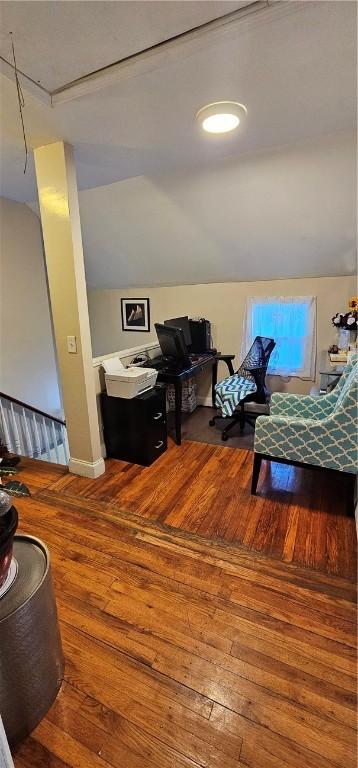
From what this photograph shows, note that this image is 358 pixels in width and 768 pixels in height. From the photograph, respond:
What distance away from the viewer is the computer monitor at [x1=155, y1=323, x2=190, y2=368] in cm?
309

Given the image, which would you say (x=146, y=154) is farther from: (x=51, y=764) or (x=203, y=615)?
(x=51, y=764)

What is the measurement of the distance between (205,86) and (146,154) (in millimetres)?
911

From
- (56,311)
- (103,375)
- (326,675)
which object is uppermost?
(56,311)

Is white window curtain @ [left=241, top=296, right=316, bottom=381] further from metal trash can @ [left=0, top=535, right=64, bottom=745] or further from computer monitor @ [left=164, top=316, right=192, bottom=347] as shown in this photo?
metal trash can @ [left=0, top=535, right=64, bottom=745]

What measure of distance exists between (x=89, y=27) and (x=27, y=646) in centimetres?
233

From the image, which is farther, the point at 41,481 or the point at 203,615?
the point at 41,481

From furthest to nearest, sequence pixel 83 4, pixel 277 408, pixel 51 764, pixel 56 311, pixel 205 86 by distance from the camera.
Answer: pixel 277 408
pixel 56 311
pixel 205 86
pixel 83 4
pixel 51 764

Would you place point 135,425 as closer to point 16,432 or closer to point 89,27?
point 16,432

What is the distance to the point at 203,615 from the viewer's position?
4.97 feet

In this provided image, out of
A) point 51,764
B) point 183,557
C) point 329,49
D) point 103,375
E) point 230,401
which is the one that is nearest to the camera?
point 51,764

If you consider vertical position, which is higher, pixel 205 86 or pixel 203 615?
pixel 205 86

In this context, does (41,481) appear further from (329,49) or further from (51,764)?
(329,49)

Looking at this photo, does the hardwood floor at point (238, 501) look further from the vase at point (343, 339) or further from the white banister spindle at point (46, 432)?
the vase at point (343, 339)

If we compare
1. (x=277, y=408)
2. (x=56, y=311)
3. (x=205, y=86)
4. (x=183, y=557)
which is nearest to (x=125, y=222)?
(x=56, y=311)
